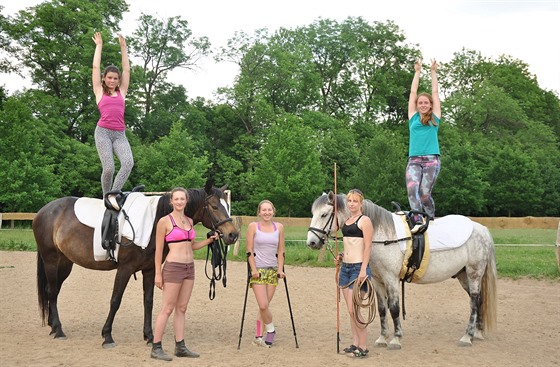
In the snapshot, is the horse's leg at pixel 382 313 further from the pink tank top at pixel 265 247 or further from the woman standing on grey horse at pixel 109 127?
the woman standing on grey horse at pixel 109 127

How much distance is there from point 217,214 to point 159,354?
161cm

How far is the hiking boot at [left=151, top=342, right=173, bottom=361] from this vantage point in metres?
6.16

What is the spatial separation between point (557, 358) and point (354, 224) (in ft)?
8.78

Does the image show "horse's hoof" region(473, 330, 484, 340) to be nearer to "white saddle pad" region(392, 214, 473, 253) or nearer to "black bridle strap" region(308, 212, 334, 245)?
"white saddle pad" region(392, 214, 473, 253)

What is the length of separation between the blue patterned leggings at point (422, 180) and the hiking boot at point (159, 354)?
3.26 meters

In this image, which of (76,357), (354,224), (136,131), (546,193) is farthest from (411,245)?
(546,193)

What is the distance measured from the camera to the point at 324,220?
6.60 metres

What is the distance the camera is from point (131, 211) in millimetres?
7031

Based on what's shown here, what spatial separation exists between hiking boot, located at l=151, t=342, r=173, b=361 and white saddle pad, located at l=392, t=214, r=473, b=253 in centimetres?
289

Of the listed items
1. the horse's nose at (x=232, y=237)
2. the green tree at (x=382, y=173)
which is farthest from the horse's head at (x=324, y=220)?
the green tree at (x=382, y=173)

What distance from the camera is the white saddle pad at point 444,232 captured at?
7.04 m

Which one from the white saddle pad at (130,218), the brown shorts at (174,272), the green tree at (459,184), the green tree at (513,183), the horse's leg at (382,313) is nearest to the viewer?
the brown shorts at (174,272)

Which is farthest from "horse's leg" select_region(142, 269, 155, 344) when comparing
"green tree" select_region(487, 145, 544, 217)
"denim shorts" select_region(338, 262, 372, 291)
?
"green tree" select_region(487, 145, 544, 217)

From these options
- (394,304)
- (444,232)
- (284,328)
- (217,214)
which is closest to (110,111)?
(217,214)
